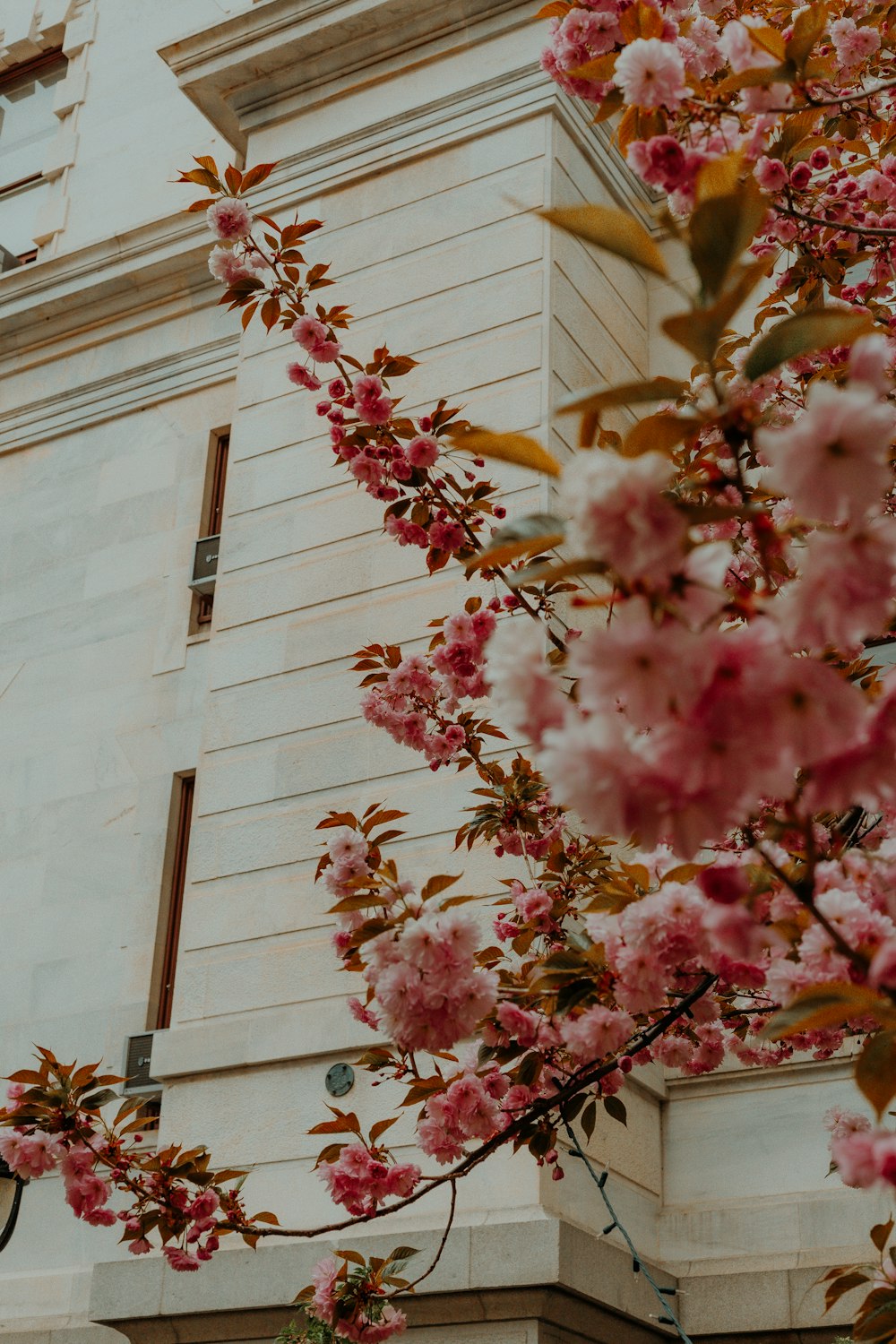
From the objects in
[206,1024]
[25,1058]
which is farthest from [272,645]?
[25,1058]

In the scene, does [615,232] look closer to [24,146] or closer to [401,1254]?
[401,1254]

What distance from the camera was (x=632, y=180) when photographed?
849cm

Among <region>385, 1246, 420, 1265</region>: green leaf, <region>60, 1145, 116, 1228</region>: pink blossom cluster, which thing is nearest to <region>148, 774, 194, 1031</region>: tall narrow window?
<region>60, 1145, 116, 1228</region>: pink blossom cluster

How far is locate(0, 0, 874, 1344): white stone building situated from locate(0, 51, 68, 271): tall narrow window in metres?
Result: 0.58

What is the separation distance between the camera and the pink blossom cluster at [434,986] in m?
2.63

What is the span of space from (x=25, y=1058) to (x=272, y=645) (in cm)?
249

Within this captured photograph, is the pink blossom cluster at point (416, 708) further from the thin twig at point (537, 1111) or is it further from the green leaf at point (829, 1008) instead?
the green leaf at point (829, 1008)

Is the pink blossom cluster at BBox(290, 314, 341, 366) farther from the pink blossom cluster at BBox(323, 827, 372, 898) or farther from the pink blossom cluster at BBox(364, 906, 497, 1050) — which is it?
the pink blossom cluster at BBox(364, 906, 497, 1050)

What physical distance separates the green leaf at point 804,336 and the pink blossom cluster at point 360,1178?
2.57 meters

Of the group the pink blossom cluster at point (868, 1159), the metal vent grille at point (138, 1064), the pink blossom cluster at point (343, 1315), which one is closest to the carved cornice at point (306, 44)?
the metal vent grille at point (138, 1064)

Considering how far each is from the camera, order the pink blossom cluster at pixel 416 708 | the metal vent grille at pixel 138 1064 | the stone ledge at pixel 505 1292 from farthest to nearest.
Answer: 1. the metal vent grille at pixel 138 1064
2. the stone ledge at pixel 505 1292
3. the pink blossom cluster at pixel 416 708

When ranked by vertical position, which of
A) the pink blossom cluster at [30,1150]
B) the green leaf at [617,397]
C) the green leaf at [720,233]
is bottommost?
the pink blossom cluster at [30,1150]

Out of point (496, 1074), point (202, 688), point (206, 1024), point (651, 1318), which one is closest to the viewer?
point (496, 1074)

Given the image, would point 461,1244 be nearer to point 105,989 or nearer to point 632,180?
point 105,989
